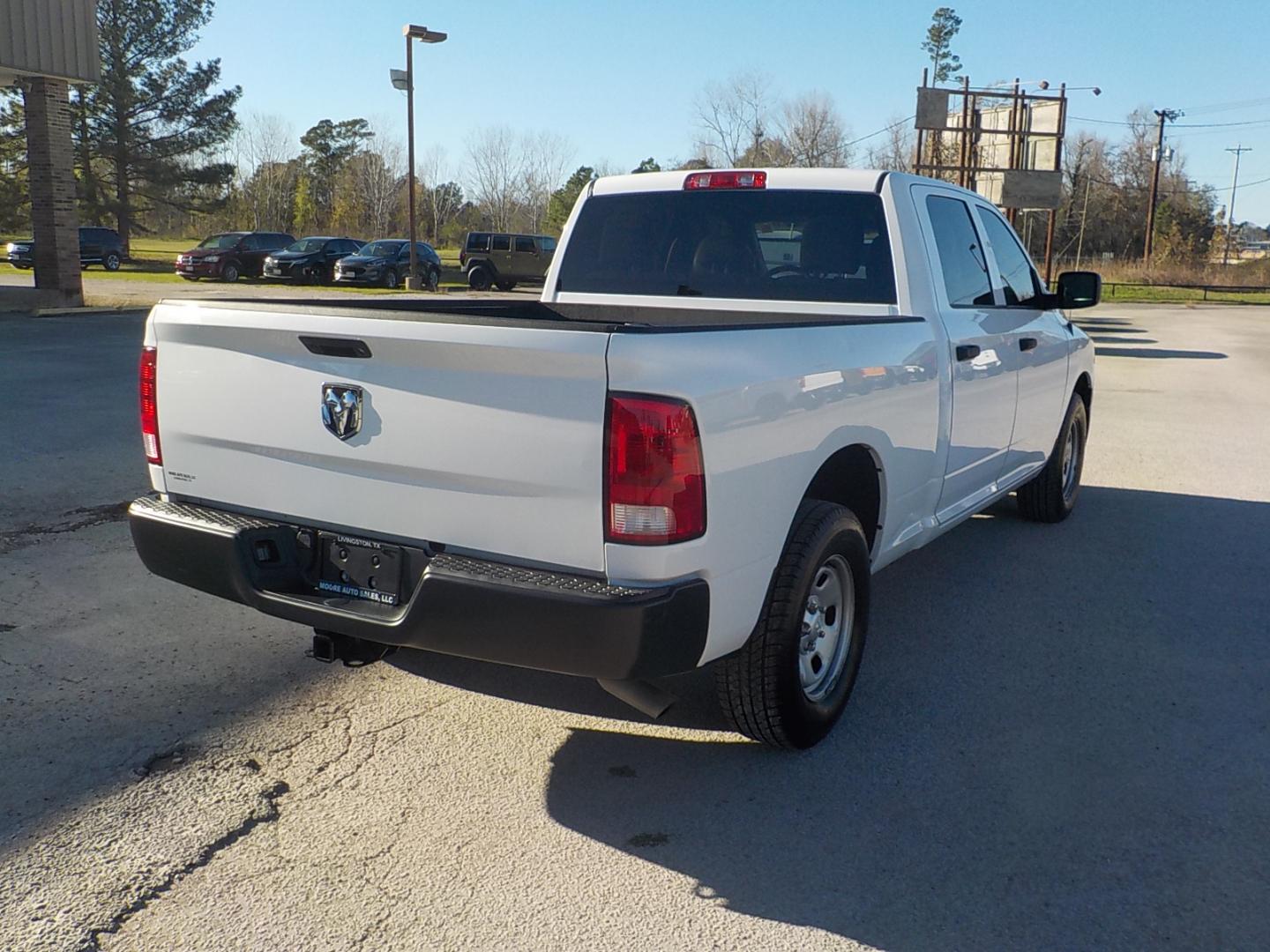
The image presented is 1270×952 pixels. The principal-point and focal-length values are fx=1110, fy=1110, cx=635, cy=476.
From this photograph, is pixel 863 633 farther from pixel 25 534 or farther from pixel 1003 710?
pixel 25 534

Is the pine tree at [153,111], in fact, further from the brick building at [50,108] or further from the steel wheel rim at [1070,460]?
the steel wheel rim at [1070,460]

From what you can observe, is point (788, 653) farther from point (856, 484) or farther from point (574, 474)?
point (574, 474)

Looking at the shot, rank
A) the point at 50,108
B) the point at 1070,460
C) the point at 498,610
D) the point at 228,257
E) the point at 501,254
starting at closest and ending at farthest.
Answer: the point at 498,610 < the point at 1070,460 < the point at 50,108 < the point at 228,257 < the point at 501,254

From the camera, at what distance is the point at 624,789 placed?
3443 mm

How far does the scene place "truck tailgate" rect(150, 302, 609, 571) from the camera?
9.25 ft

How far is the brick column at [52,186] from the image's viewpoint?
19.3m

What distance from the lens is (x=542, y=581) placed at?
2.88m

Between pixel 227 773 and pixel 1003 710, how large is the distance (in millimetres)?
2687

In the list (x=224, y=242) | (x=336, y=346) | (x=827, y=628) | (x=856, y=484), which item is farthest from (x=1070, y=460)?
(x=224, y=242)

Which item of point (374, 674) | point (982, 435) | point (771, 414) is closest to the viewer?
point (771, 414)

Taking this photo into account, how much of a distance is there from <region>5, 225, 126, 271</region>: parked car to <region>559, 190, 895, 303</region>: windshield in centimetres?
3824

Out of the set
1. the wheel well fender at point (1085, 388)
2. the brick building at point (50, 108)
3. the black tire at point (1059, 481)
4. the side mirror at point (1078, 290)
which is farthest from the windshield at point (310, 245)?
the side mirror at point (1078, 290)

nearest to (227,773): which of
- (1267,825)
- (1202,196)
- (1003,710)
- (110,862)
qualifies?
(110,862)

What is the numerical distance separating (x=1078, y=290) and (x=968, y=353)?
174 cm
